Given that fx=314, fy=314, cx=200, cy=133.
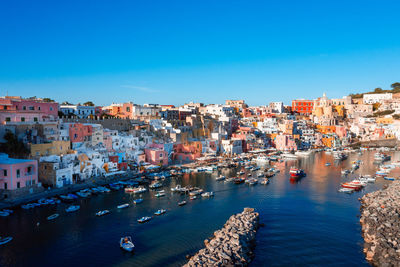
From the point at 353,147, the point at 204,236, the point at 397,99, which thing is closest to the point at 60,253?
the point at 204,236

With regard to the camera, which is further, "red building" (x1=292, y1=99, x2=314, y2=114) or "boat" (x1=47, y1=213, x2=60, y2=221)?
"red building" (x1=292, y1=99, x2=314, y2=114)

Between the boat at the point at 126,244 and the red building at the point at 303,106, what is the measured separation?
6981 centimetres

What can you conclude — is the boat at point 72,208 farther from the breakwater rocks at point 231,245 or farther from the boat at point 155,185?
the breakwater rocks at point 231,245

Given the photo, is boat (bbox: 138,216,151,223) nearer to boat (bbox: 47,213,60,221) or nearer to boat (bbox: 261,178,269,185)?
boat (bbox: 47,213,60,221)

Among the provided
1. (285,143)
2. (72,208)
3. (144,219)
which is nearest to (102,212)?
(72,208)

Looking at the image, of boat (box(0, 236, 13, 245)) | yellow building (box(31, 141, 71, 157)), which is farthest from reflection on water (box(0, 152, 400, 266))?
yellow building (box(31, 141, 71, 157))

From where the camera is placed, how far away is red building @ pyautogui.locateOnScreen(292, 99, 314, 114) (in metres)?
77.3

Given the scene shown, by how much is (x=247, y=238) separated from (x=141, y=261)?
479 centimetres

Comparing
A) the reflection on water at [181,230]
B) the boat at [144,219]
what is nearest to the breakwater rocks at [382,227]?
the reflection on water at [181,230]

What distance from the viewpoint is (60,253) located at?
1362 cm

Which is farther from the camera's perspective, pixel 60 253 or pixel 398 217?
pixel 398 217

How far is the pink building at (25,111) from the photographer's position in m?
26.2

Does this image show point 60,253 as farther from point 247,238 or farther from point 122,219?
point 247,238

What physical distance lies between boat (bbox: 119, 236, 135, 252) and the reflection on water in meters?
0.26
